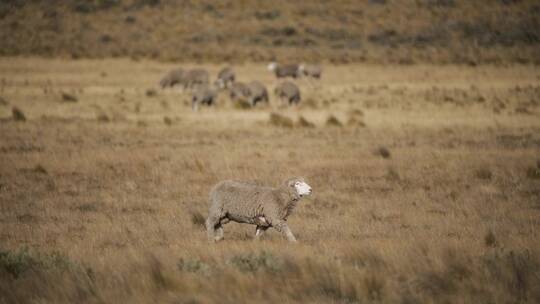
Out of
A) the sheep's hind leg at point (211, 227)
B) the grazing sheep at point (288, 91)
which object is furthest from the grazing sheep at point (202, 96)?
the sheep's hind leg at point (211, 227)

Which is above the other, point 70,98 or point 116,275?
point 116,275

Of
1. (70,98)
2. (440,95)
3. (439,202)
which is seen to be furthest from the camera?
(440,95)

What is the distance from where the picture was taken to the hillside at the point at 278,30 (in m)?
56.4

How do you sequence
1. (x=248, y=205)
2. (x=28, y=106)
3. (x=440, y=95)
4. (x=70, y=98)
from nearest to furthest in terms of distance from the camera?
(x=248, y=205)
(x=28, y=106)
(x=70, y=98)
(x=440, y=95)

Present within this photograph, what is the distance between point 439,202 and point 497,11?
60.4 m

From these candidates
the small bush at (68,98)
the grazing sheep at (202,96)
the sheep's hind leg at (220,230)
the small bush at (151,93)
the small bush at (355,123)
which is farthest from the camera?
the small bush at (151,93)

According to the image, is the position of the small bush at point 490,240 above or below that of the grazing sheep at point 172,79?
above

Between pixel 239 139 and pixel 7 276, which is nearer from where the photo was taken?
pixel 7 276

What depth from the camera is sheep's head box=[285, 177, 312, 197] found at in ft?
32.2

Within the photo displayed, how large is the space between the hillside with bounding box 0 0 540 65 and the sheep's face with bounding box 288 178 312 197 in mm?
42642

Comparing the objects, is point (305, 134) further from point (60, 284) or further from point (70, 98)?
point (60, 284)

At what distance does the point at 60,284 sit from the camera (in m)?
7.29

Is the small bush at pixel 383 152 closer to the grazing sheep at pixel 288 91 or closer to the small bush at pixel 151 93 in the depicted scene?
the grazing sheep at pixel 288 91

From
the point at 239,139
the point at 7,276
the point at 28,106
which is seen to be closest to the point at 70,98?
the point at 28,106
